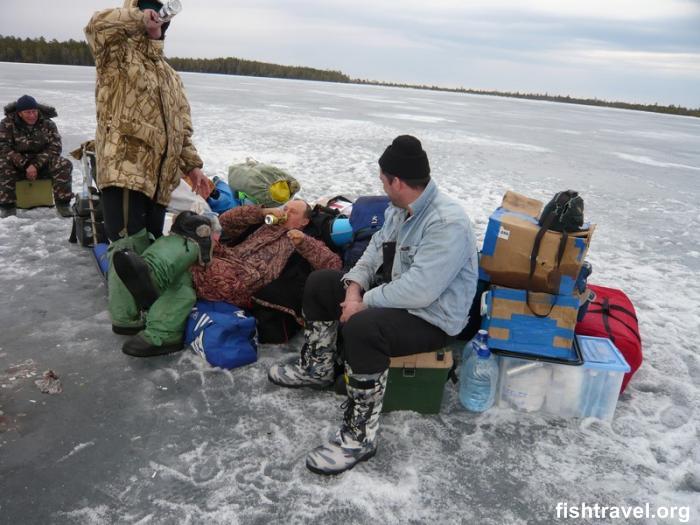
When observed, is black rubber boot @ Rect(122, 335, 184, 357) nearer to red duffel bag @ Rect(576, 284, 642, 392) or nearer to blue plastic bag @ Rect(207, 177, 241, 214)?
blue plastic bag @ Rect(207, 177, 241, 214)

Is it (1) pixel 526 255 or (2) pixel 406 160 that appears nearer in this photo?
(2) pixel 406 160

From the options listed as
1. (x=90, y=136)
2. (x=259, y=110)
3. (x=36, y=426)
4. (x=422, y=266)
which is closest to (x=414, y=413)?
(x=422, y=266)

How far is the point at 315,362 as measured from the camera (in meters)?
3.04

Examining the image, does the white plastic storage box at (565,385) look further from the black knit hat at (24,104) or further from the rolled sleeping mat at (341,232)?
the black knit hat at (24,104)

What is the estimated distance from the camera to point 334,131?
1338 cm

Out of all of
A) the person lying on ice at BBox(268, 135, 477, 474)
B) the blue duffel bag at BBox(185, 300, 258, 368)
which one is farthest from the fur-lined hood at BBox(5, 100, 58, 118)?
the person lying on ice at BBox(268, 135, 477, 474)

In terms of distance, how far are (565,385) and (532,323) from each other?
1.34 ft

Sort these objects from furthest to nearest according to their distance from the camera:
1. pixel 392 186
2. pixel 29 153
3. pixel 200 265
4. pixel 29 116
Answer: pixel 29 153, pixel 29 116, pixel 200 265, pixel 392 186

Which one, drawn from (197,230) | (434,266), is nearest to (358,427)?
(434,266)

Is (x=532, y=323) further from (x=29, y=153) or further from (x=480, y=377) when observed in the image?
(x=29, y=153)

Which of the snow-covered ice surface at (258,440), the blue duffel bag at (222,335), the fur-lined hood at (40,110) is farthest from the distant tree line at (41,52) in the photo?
the blue duffel bag at (222,335)

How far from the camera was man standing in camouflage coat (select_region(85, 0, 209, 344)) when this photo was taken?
304 cm

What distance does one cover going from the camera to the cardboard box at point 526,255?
279 cm

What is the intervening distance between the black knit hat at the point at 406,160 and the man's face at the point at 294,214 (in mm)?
1368
